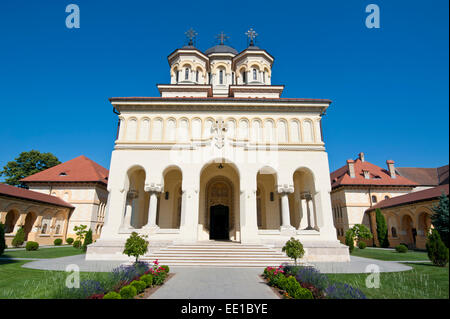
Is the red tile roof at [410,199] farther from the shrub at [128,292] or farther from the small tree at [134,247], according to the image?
the shrub at [128,292]

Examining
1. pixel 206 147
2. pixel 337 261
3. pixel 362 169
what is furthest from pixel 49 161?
pixel 362 169

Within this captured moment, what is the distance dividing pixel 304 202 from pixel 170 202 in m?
11.9

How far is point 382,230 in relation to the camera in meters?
27.6

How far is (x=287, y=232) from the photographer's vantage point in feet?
52.1

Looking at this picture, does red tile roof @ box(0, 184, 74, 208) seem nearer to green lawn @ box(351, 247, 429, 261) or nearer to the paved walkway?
the paved walkway

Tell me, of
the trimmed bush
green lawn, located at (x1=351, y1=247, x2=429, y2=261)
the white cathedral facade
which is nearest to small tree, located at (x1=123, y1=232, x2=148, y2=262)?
the trimmed bush

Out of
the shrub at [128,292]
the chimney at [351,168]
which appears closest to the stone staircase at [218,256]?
the shrub at [128,292]

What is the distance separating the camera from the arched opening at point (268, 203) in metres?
19.8

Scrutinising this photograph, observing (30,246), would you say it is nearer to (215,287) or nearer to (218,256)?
(218,256)

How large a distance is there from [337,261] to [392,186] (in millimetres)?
23631

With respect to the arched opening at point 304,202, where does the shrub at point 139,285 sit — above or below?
below

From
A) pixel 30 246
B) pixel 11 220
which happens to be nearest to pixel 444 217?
pixel 30 246

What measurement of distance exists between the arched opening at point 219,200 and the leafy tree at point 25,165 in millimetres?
35224
